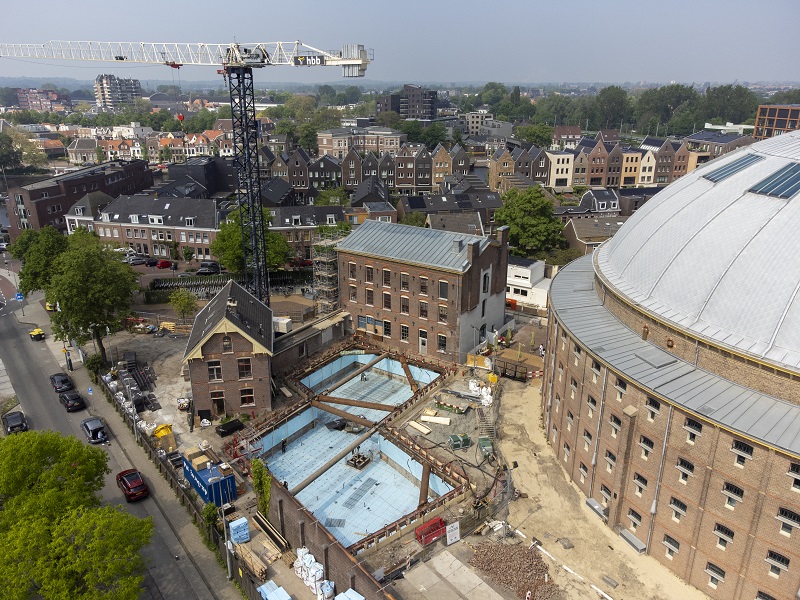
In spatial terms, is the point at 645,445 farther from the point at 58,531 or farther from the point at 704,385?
the point at 58,531

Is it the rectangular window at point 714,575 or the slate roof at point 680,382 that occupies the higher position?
the slate roof at point 680,382

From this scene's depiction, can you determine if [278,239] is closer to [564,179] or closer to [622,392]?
[622,392]

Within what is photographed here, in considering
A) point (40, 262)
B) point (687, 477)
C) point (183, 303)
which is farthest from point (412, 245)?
point (40, 262)

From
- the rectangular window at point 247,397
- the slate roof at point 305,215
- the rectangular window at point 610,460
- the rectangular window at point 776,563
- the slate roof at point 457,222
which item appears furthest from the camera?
the slate roof at point 457,222

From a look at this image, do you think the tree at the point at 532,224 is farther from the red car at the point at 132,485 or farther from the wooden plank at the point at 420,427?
the red car at the point at 132,485

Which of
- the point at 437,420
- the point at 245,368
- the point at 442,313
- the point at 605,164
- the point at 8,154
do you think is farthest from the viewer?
the point at 8,154

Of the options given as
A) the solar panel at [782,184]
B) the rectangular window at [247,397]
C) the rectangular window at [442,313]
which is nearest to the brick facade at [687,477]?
the solar panel at [782,184]

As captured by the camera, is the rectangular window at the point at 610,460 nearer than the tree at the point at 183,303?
Yes
